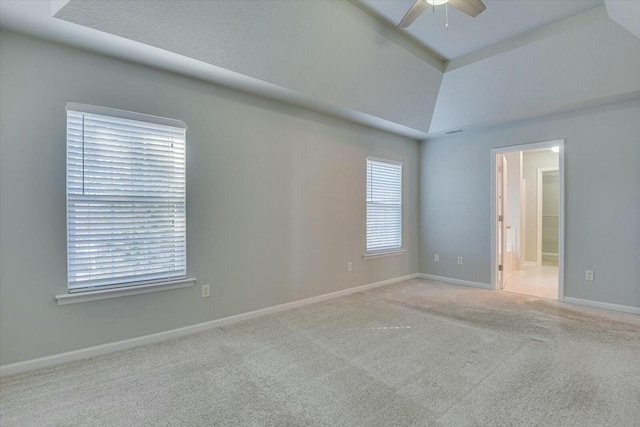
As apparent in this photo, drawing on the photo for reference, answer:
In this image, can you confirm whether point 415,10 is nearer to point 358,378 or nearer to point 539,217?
point 358,378

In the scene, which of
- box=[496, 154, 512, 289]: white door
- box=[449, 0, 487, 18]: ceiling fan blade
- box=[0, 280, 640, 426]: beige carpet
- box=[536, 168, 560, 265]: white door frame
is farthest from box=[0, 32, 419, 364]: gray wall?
box=[536, 168, 560, 265]: white door frame

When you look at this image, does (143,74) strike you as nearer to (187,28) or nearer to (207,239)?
(187,28)

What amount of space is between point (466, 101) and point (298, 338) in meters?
3.80

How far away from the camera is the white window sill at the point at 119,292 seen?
250cm

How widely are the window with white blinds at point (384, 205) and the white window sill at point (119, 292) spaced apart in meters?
2.85

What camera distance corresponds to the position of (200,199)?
125 inches

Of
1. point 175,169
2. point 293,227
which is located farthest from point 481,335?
point 175,169

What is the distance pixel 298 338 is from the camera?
298 centimetres

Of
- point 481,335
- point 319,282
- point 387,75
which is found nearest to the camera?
point 481,335

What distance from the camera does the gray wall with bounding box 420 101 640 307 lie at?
3.75m

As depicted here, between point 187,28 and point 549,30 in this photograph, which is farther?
point 549,30

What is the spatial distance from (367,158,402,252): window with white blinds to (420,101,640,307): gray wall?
111cm

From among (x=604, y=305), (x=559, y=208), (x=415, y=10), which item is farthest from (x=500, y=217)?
(x=415, y=10)

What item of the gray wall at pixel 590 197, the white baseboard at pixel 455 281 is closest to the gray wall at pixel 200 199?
the white baseboard at pixel 455 281
